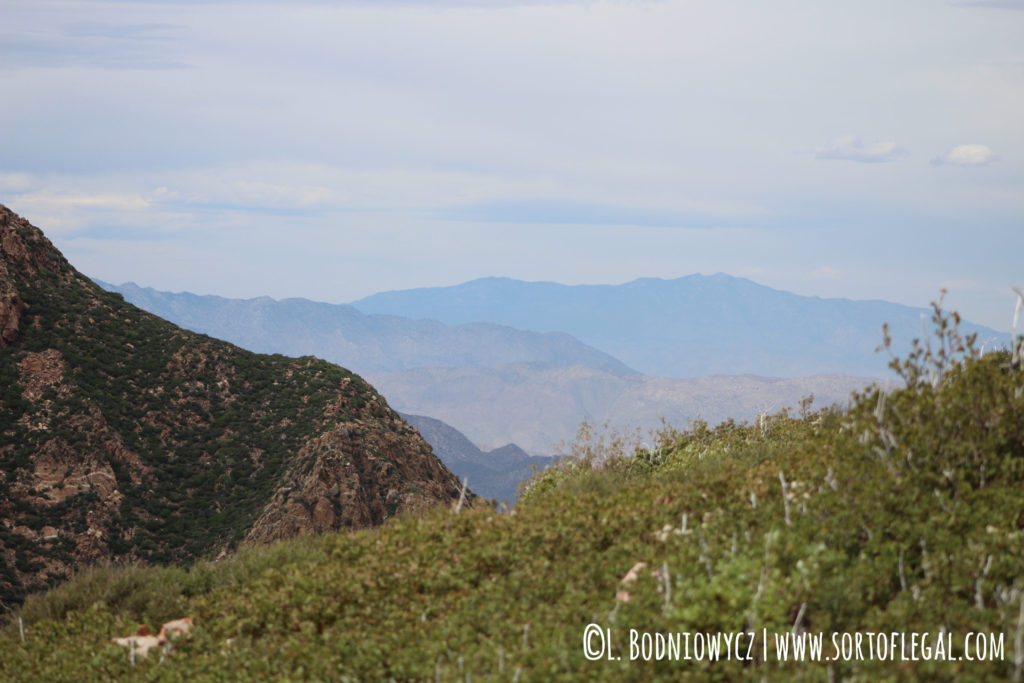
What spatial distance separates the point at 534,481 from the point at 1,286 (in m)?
24.2

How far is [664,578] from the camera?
6.96 m

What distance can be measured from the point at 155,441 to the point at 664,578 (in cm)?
2690

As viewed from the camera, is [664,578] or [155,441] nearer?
[664,578]

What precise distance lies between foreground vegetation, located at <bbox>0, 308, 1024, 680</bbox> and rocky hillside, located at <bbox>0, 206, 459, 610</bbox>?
49.5 ft

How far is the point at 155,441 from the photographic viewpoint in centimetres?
2977

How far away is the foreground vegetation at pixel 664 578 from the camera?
20.3ft

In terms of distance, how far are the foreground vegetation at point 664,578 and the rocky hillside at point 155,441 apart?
49.5 feet

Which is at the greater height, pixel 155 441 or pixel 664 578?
pixel 664 578

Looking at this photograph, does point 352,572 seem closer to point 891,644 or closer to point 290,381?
point 891,644

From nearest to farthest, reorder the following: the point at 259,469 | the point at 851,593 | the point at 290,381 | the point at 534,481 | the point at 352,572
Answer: the point at 851,593, the point at 352,572, the point at 534,481, the point at 259,469, the point at 290,381

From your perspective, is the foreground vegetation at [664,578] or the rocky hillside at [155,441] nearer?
the foreground vegetation at [664,578]

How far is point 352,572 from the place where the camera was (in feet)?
28.2

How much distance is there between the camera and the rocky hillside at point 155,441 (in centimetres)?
2534

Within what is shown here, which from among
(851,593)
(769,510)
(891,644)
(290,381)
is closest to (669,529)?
(769,510)
